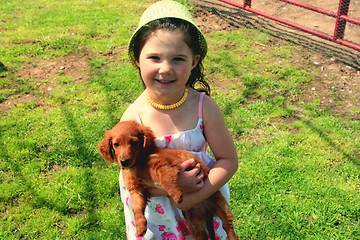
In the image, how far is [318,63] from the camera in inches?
223

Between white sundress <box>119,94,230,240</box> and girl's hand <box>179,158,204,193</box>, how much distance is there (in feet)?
0.49

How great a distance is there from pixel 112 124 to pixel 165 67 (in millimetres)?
2637

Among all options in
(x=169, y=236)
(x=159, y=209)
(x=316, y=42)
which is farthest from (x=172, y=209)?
(x=316, y=42)

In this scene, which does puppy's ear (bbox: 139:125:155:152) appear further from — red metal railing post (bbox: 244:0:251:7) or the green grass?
red metal railing post (bbox: 244:0:251:7)

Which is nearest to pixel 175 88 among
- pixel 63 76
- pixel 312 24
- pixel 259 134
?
pixel 259 134

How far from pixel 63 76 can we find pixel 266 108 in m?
2.45

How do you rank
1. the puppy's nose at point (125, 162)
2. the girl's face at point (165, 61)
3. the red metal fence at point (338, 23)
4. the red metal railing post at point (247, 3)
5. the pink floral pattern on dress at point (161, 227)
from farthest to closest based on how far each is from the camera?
1. the red metal railing post at point (247, 3)
2. the red metal fence at point (338, 23)
3. the pink floral pattern on dress at point (161, 227)
4. the girl's face at point (165, 61)
5. the puppy's nose at point (125, 162)

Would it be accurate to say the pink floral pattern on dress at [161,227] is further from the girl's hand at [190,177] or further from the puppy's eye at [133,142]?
the puppy's eye at [133,142]

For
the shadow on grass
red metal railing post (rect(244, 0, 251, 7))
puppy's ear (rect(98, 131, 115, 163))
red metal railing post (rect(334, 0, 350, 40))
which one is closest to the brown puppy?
puppy's ear (rect(98, 131, 115, 163))

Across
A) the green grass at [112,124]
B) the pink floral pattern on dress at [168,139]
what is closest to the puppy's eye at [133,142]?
the pink floral pattern on dress at [168,139]

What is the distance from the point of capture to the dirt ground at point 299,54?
493 cm

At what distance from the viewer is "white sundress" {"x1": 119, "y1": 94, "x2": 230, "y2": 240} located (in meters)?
2.05

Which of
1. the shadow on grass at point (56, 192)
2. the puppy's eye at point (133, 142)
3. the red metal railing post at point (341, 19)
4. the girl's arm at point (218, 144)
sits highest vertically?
the puppy's eye at point (133, 142)

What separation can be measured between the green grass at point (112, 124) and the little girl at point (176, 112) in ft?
3.91
